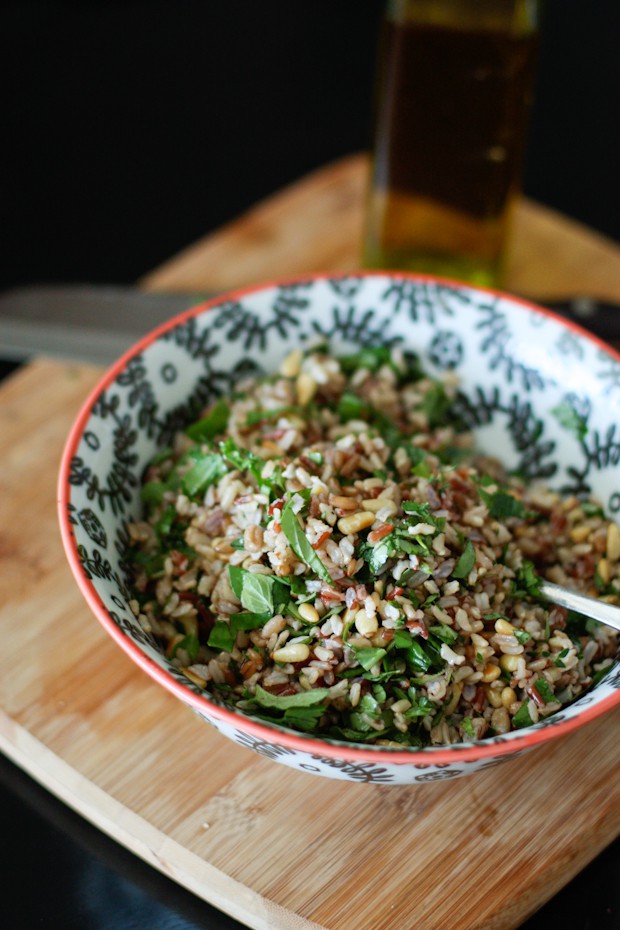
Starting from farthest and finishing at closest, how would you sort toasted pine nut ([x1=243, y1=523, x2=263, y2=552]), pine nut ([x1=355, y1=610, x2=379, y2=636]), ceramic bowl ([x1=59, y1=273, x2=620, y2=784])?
ceramic bowl ([x1=59, y1=273, x2=620, y2=784]), toasted pine nut ([x1=243, y1=523, x2=263, y2=552]), pine nut ([x1=355, y1=610, x2=379, y2=636])

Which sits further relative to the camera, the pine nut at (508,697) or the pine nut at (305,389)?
the pine nut at (305,389)

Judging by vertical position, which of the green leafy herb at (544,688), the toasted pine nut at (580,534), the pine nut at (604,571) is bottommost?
the green leafy herb at (544,688)

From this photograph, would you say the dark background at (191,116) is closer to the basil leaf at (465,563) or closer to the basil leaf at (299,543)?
the basil leaf at (299,543)

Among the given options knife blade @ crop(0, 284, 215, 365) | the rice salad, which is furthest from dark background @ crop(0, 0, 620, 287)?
the rice salad

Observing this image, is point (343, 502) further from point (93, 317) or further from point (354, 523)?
point (93, 317)

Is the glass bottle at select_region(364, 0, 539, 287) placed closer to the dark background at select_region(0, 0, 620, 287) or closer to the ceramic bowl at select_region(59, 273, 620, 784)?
the ceramic bowl at select_region(59, 273, 620, 784)

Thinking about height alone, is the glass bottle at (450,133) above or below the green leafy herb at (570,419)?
above

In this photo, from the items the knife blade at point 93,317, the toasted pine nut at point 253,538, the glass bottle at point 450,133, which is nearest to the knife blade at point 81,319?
the knife blade at point 93,317
